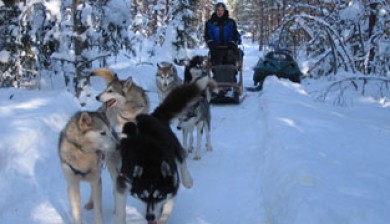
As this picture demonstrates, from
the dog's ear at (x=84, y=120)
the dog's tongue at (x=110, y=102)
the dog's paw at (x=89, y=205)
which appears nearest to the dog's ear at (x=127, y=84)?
the dog's tongue at (x=110, y=102)

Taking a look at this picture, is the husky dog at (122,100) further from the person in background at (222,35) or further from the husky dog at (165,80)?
the person in background at (222,35)

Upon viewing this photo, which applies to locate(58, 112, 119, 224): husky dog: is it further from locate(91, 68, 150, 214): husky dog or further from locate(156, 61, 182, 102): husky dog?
locate(156, 61, 182, 102): husky dog

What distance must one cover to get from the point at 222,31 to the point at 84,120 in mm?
8128

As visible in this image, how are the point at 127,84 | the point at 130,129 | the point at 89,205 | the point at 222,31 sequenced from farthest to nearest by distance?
the point at 222,31 < the point at 127,84 < the point at 89,205 < the point at 130,129

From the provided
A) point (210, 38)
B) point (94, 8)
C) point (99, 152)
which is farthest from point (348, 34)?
point (99, 152)

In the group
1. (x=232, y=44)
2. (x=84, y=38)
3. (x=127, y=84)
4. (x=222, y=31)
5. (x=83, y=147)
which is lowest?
(x=83, y=147)

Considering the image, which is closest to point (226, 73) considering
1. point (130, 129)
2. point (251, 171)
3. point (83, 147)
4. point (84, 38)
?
point (84, 38)

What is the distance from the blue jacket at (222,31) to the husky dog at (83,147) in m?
7.87

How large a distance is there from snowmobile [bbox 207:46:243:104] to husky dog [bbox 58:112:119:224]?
701 cm

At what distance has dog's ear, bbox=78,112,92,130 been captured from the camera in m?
3.80

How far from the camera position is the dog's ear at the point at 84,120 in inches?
149

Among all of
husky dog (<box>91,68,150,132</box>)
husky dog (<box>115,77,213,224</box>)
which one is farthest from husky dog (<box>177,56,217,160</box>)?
husky dog (<box>115,77,213,224</box>)

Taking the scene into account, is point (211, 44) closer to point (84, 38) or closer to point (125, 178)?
point (84, 38)

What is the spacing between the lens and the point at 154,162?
11.9 ft
